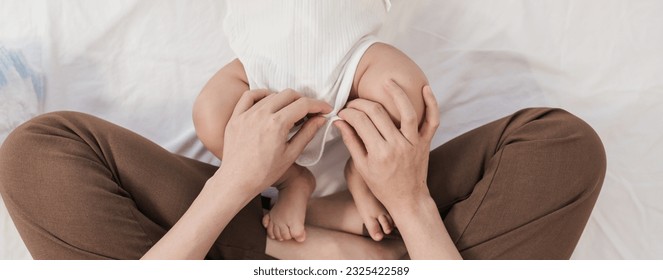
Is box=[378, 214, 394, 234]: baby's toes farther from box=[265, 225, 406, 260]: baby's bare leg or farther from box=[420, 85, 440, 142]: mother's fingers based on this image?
box=[420, 85, 440, 142]: mother's fingers

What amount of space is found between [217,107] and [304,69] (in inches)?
6.5

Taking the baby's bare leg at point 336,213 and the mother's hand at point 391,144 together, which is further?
the baby's bare leg at point 336,213

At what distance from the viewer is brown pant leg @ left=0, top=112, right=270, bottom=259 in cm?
110

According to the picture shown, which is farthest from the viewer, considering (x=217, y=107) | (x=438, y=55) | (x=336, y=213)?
(x=438, y=55)

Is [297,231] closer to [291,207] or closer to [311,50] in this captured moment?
[291,207]

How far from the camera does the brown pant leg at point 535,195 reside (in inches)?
43.6

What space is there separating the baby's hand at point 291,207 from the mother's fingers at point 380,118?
221mm

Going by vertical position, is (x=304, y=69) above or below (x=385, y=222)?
above

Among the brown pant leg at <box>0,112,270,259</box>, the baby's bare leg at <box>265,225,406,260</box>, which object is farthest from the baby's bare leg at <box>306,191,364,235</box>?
the brown pant leg at <box>0,112,270,259</box>

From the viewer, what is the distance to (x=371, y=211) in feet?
3.96

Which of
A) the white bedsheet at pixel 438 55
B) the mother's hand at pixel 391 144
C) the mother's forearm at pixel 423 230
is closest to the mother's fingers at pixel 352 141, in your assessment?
the mother's hand at pixel 391 144

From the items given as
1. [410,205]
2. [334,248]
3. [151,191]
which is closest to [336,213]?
[334,248]

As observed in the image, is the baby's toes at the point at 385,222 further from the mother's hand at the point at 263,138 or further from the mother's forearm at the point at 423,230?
the mother's hand at the point at 263,138

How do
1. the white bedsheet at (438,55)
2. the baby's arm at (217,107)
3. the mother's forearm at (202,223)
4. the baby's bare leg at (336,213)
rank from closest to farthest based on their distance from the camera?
the mother's forearm at (202,223), the baby's arm at (217,107), the baby's bare leg at (336,213), the white bedsheet at (438,55)
